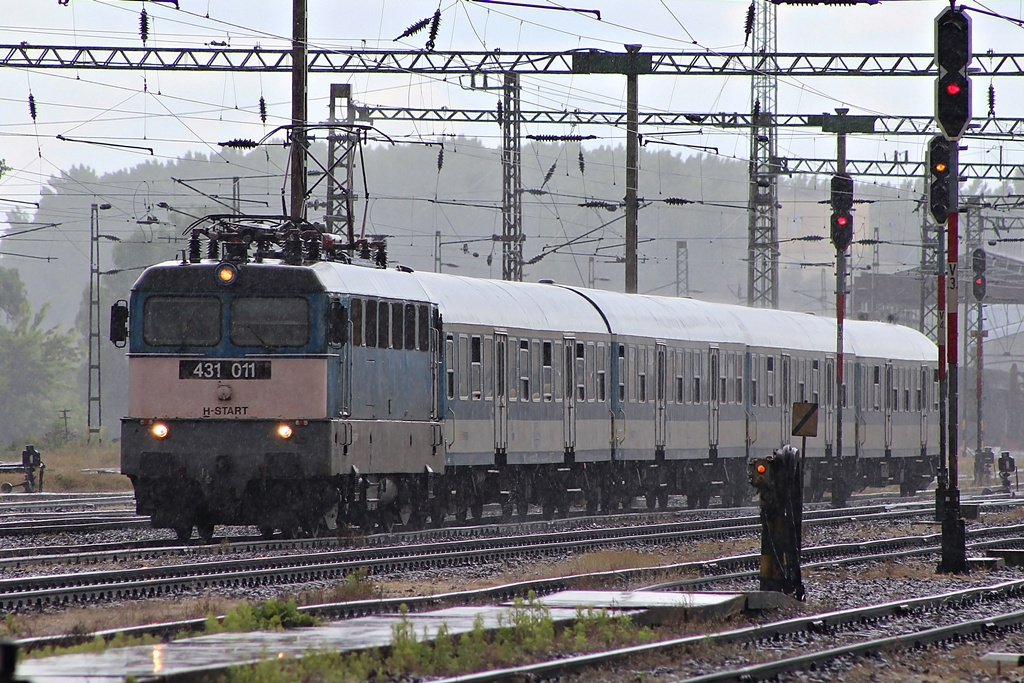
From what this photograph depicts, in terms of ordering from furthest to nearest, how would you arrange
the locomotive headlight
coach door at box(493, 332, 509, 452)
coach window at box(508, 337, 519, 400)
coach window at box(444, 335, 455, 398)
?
coach window at box(508, 337, 519, 400), coach door at box(493, 332, 509, 452), coach window at box(444, 335, 455, 398), the locomotive headlight

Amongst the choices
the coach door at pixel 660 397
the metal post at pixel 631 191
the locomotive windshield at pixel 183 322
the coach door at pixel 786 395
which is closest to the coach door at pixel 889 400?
the coach door at pixel 786 395

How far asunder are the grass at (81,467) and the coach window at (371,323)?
18553mm

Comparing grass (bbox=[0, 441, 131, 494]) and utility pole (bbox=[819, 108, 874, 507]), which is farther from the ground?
utility pole (bbox=[819, 108, 874, 507])

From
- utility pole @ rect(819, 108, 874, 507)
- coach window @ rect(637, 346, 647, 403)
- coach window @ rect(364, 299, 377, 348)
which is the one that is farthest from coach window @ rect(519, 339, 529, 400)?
utility pole @ rect(819, 108, 874, 507)

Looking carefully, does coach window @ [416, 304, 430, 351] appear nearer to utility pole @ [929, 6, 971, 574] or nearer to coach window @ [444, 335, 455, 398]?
coach window @ [444, 335, 455, 398]

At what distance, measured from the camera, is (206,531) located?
20.5 m

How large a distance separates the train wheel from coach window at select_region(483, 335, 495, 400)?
5.33 metres

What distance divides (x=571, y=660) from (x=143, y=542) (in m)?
10.6

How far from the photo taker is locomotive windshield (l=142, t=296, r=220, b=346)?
20.0 metres

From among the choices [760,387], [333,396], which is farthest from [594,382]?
[333,396]

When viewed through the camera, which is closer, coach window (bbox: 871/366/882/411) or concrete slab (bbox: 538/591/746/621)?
concrete slab (bbox: 538/591/746/621)

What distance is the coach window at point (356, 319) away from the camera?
67.2 feet

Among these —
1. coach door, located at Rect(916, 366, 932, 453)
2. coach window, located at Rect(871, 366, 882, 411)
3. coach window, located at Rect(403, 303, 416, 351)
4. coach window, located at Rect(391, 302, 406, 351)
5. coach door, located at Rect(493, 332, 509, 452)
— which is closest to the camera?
coach window, located at Rect(391, 302, 406, 351)

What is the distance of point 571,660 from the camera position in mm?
10492
